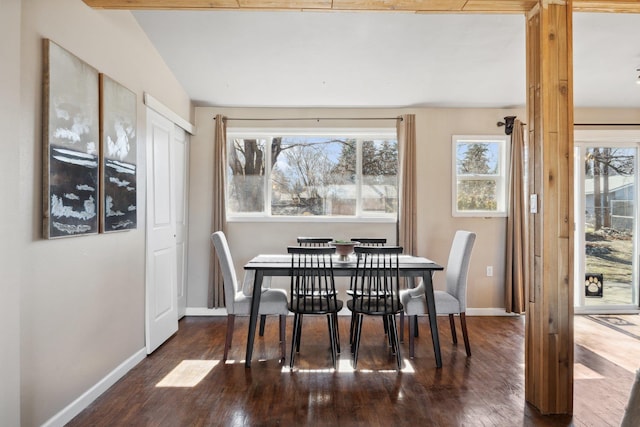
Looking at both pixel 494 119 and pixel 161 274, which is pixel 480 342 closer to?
pixel 494 119

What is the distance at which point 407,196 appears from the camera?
14.4 feet

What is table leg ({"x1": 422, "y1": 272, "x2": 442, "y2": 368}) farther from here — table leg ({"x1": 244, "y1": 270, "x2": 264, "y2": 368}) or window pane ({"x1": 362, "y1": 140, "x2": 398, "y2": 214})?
window pane ({"x1": 362, "y1": 140, "x2": 398, "y2": 214})

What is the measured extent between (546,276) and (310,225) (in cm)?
268

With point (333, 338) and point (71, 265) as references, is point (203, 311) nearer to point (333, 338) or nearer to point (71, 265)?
point (333, 338)

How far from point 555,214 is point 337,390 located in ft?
5.72

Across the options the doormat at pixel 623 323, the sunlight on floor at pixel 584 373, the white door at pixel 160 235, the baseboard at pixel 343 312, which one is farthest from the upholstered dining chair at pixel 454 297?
the white door at pixel 160 235

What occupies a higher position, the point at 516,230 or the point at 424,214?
the point at 424,214

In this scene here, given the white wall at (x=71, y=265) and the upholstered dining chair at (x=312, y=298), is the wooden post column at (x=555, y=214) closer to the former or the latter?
the upholstered dining chair at (x=312, y=298)

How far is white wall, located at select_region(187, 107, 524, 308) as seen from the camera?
4496 millimetres

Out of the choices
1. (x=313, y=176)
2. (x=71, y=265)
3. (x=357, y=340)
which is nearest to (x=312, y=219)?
(x=313, y=176)

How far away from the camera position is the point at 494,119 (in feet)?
14.9

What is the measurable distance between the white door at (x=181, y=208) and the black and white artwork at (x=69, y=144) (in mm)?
1689

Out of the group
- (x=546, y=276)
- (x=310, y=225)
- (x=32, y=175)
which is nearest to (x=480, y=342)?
(x=546, y=276)

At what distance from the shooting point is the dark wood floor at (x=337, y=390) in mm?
2223
